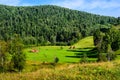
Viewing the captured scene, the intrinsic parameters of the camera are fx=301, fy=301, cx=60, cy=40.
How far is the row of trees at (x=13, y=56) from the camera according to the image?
74.6 metres

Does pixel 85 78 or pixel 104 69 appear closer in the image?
pixel 85 78

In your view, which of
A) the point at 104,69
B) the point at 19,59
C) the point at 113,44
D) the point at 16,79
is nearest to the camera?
the point at 16,79

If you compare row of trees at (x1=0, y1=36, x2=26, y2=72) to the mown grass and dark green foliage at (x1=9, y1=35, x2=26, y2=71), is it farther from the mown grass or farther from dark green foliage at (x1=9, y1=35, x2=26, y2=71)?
the mown grass

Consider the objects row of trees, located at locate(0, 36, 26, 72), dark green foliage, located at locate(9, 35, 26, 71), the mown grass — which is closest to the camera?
the mown grass

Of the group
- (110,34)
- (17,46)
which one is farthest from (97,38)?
(17,46)

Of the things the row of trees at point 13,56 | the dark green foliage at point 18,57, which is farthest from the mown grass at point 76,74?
the dark green foliage at point 18,57

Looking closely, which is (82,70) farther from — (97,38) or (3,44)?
(97,38)

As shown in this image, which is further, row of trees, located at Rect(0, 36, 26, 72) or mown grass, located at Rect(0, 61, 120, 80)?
row of trees, located at Rect(0, 36, 26, 72)

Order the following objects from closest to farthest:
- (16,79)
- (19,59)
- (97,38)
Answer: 1. (16,79)
2. (19,59)
3. (97,38)

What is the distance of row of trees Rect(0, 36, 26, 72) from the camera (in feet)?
245

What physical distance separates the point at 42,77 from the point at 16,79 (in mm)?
1522

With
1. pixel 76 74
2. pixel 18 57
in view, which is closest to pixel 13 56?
pixel 18 57

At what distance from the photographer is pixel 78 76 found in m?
18.0

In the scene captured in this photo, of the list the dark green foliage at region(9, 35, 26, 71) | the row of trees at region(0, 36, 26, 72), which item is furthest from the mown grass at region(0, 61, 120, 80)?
the dark green foliage at region(9, 35, 26, 71)
